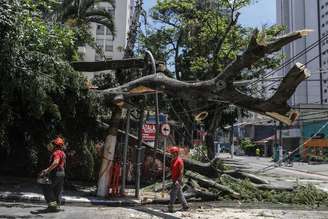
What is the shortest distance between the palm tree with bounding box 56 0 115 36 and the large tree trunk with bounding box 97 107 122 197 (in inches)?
400

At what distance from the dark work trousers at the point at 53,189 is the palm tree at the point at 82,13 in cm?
1497

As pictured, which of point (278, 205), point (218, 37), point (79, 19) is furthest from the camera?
Result: point (218, 37)

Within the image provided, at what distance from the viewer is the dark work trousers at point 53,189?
45.5ft

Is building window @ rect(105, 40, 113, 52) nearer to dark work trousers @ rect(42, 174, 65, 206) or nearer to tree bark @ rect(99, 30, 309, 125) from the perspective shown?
tree bark @ rect(99, 30, 309, 125)

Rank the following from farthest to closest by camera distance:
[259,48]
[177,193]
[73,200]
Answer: [73,200]
[177,193]
[259,48]

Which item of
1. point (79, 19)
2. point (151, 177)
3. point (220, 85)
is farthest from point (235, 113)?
point (220, 85)

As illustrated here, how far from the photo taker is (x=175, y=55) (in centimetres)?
4366

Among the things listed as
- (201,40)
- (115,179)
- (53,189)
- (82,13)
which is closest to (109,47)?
(201,40)

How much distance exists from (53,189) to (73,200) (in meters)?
3.16

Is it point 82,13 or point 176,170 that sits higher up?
point 82,13

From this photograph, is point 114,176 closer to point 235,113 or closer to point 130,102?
point 130,102

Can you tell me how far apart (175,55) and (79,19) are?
15382 mm

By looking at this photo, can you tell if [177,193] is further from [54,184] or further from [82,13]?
[82,13]

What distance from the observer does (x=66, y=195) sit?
18078 mm
